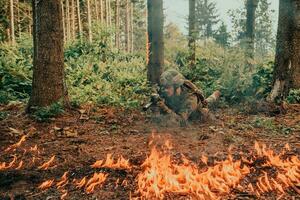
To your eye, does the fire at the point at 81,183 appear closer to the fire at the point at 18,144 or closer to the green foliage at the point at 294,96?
the fire at the point at 18,144

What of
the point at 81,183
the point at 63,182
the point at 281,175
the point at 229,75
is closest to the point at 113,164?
the point at 81,183

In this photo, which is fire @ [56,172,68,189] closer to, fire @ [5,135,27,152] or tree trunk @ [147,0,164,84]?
fire @ [5,135,27,152]

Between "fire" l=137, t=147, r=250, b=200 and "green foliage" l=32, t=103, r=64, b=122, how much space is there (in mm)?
3197

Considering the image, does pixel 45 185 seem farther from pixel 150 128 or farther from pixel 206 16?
pixel 206 16

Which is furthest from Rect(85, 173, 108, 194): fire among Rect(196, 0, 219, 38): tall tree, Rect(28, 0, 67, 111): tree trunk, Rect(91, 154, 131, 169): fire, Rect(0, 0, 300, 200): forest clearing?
Rect(196, 0, 219, 38): tall tree

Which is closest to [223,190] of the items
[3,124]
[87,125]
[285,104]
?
[87,125]

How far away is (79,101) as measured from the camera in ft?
29.3

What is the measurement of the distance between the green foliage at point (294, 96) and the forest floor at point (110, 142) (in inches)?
20.4

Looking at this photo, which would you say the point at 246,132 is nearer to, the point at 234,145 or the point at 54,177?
the point at 234,145

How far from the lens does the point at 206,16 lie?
5319 cm

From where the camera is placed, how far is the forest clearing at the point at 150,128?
14.9 feet

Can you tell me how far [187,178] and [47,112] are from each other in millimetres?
4138

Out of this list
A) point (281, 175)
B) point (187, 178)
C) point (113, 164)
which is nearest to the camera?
point (187, 178)

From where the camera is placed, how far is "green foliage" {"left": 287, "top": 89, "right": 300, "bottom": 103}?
30.9 feet
